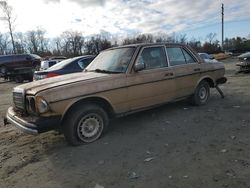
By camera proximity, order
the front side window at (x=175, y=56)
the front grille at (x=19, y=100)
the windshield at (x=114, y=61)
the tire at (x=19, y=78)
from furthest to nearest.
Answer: the tire at (x=19, y=78)
the front side window at (x=175, y=56)
the windshield at (x=114, y=61)
the front grille at (x=19, y=100)

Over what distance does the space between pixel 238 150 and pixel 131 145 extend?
5.91 feet

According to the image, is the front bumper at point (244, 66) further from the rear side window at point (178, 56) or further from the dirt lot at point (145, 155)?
the dirt lot at point (145, 155)

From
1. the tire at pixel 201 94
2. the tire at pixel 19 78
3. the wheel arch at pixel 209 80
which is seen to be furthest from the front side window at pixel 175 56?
the tire at pixel 19 78

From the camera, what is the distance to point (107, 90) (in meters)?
5.68

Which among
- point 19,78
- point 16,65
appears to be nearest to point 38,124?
point 19,78

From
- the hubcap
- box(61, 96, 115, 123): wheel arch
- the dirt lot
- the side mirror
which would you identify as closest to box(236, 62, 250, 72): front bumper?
the dirt lot

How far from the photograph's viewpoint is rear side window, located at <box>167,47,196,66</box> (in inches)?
277

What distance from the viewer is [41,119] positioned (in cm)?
498

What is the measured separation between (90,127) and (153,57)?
7.33 feet

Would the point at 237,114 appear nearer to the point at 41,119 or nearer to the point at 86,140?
the point at 86,140

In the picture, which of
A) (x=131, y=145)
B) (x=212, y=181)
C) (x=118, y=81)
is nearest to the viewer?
(x=212, y=181)

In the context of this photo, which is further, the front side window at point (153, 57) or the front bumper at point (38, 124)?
the front side window at point (153, 57)

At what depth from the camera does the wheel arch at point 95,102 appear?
5298 millimetres

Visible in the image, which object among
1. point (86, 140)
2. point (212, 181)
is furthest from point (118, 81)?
point (212, 181)
